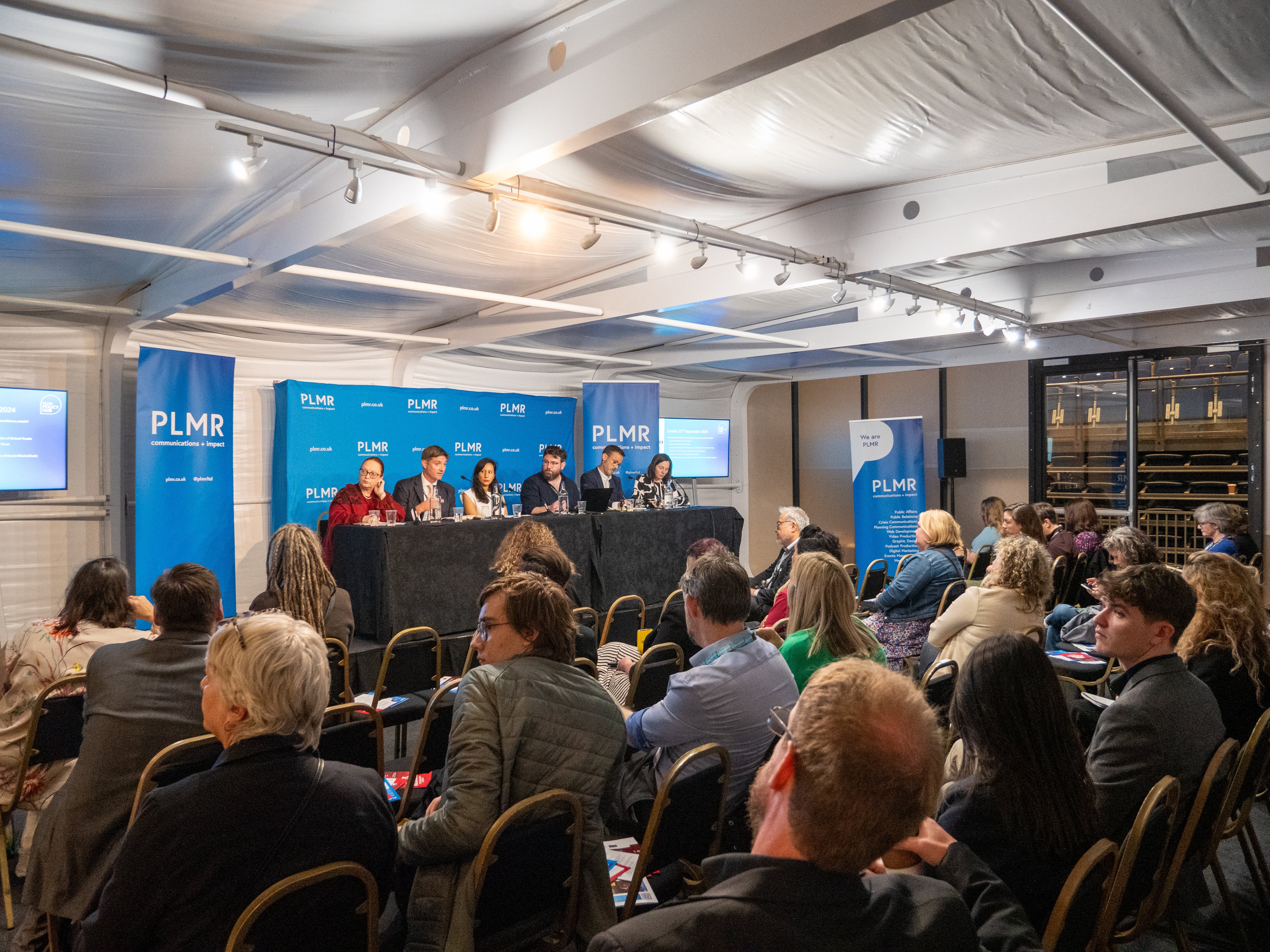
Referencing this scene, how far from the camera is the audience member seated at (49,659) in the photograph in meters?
2.95

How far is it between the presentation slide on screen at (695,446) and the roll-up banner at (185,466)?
5184 mm

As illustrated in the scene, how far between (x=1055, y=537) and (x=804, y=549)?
2964mm

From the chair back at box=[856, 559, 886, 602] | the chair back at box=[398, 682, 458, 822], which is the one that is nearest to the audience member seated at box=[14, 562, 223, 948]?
the chair back at box=[398, 682, 458, 822]

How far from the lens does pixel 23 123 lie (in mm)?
3277

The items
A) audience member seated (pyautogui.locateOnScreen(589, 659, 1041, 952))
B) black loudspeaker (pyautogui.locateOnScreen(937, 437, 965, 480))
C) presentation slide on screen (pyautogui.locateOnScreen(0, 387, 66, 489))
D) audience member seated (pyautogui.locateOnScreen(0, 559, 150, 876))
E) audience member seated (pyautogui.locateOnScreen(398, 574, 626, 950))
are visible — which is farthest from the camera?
black loudspeaker (pyautogui.locateOnScreen(937, 437, 965, 480))

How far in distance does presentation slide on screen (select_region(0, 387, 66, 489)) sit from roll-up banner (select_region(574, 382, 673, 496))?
4.94m

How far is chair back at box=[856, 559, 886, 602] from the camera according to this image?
250 inches

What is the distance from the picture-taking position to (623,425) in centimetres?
963

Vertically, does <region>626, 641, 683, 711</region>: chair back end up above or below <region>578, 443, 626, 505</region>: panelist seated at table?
below

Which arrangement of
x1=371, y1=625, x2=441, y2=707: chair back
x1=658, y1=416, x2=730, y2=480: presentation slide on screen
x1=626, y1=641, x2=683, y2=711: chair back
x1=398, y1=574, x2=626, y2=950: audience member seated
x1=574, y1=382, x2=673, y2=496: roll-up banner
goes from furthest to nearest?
x1=658, y1=416, x2=730, y2=480: presentation slide on screen, x1=574, y1=382, x2=673, y2=496: roll-up banner, x1=371, y1=625, x2=441, y2=707: chair back, x1=626, y1=641, x2=683, y2=711: chair back, x1=398, y1=574, x2=626, y2=950: audience member seated

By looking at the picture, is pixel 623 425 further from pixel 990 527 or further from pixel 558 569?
pixel 558 569

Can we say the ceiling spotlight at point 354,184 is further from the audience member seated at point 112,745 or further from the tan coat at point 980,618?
the tan coat at point 980,618

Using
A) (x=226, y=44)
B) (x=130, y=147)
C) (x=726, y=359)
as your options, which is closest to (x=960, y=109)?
(x=226, y=44)

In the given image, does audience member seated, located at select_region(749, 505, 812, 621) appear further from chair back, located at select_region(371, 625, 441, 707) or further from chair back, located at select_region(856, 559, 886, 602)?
chair back, located at select_region(371, 625, 441, 707)
